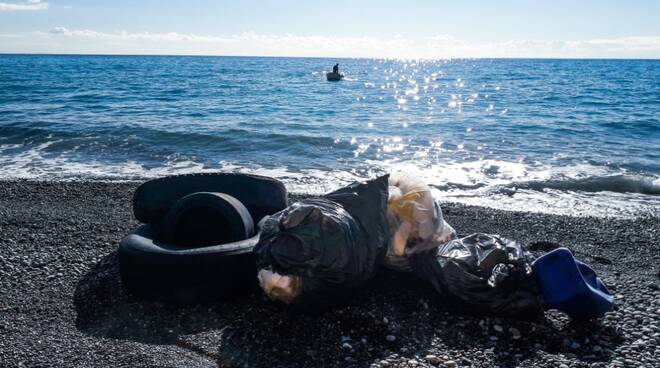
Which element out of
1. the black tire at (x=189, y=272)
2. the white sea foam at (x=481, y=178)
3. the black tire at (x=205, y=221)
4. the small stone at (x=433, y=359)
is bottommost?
the white sea foam at (x=481, y=178)

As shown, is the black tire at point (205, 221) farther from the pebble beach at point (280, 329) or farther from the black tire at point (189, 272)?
the pebble beach at point (280, 329)

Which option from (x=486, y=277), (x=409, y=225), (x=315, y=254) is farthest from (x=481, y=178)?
(x=315, y=254)

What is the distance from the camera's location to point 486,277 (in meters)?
Result: 3.92

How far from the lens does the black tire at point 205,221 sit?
4.33m

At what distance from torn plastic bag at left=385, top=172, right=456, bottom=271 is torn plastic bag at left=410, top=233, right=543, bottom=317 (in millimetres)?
216

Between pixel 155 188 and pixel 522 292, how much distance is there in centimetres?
343

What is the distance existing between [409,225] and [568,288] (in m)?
1.32

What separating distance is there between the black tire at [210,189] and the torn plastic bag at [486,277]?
1.71 m

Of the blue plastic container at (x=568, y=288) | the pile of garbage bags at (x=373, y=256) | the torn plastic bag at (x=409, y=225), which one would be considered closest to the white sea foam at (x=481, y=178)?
the torn plastic bag at (x=409, y=225)

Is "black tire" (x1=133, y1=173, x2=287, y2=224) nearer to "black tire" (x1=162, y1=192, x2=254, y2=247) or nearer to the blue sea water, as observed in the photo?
"black tire" (x1=162, y1=192, x2=254, y2=247)

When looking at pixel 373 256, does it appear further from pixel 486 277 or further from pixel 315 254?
pixel 486 277

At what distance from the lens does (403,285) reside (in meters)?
4.45

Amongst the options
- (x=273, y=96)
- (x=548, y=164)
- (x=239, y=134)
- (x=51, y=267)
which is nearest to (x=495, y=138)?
(x=548, y=164)

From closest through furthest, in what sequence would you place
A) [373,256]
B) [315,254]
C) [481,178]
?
[315,254], [373,256], [481,178]
